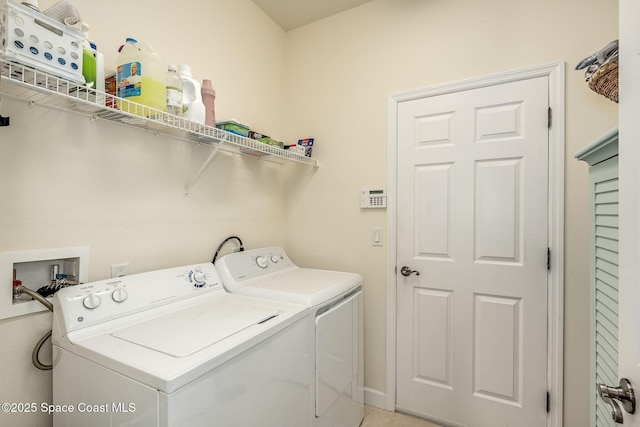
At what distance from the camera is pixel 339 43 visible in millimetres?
2311

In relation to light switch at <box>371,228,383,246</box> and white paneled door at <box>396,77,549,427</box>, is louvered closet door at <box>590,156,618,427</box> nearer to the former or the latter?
white paneled door at <box>396,77,549,427</box>

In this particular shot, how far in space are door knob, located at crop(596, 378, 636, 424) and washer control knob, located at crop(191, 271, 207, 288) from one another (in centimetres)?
147

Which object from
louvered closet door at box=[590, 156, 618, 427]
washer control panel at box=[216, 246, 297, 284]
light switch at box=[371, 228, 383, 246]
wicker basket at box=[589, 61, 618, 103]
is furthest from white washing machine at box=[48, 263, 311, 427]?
wicker basket at box=[589, 61, 618, 103]

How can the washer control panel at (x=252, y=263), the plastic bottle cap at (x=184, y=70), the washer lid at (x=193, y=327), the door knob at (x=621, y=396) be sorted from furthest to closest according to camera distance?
the washer control panel at (x=252, y=263)
the plastic bottle cap at (x=184, y=70)
the washer lid at (x=193, y=327)
the door knob at (x=621, y=396)

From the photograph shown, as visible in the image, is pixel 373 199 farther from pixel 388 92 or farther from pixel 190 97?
pixel 190 97

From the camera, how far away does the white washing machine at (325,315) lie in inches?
58.4

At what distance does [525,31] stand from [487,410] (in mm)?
2205

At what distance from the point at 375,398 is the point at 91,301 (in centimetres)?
185

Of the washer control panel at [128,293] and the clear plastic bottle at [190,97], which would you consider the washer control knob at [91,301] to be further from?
the clear plastic bottle at [190,97]

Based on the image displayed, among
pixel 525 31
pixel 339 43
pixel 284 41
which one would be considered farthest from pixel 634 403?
pixel 284 41

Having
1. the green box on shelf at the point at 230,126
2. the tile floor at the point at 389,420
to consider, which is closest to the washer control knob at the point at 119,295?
the green box on shelf at the point at 230,126

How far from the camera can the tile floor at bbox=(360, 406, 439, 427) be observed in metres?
1.95

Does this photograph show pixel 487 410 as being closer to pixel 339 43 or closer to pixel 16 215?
pixel 16 215

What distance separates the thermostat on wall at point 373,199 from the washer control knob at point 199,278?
3.77ft
